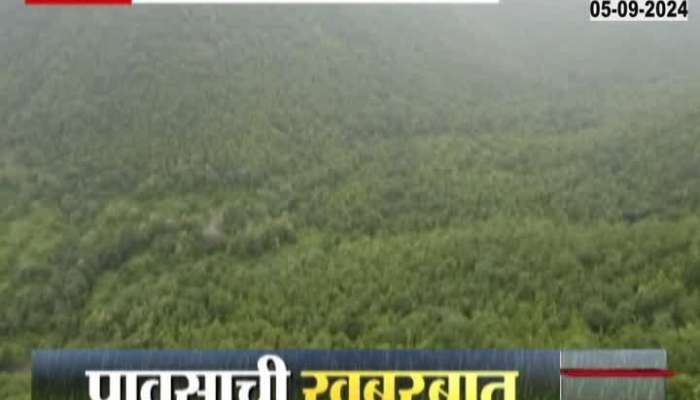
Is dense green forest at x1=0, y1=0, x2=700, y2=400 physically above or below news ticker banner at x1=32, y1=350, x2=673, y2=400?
above

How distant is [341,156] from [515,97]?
42.5 feet

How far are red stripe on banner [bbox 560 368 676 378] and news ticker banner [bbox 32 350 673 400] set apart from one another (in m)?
0.01

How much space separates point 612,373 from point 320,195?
1111cm

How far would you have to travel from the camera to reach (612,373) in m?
8.29

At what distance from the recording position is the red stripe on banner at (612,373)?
27.1ft

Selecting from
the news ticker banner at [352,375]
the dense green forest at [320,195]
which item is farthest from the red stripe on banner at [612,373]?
the dense green forest at [320,195]

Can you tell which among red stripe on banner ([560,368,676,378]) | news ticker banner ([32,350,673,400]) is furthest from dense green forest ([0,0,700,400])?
news ticker banner ([32,350,673,400])

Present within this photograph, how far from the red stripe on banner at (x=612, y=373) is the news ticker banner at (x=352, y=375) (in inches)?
0.5

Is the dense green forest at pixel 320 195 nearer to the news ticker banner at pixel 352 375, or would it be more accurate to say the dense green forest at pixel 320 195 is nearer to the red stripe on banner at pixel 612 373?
the red stripe on banner at pixel 612 373

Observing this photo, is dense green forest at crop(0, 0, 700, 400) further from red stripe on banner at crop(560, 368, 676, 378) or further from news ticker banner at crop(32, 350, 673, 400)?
news ticker banner at crop(32, 350, 673, 400)

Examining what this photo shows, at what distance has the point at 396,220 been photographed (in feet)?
54.8

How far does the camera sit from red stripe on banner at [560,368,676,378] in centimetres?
826

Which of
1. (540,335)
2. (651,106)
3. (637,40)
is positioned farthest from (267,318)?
(637,40)

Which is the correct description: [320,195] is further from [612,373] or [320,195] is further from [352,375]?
[612,373]
